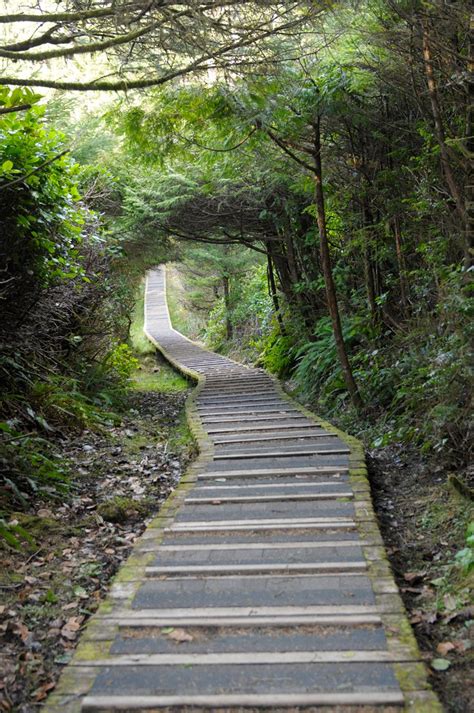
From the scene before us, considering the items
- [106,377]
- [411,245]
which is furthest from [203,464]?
[106,377]

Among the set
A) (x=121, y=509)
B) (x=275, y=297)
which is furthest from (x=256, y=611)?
(x=275, y=297)

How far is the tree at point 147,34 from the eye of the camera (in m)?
4.15

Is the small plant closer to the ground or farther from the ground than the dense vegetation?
closer to the ground

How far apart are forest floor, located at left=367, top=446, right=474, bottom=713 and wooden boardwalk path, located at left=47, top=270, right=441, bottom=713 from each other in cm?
19

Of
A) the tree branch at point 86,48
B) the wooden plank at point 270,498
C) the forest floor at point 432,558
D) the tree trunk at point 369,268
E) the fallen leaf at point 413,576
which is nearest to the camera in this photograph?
the forest floor at point 432,558

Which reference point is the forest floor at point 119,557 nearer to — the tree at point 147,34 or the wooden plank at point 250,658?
the wooden plank at point 250,658

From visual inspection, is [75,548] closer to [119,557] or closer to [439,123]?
[119,557]

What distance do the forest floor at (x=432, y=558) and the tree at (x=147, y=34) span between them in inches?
142

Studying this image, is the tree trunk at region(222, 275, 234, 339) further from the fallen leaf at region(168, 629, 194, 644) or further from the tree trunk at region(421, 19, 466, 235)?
the fallen leaf at region(168, 629, 194, 644)

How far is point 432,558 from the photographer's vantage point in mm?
3863

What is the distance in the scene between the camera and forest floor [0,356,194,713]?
305 centimetres

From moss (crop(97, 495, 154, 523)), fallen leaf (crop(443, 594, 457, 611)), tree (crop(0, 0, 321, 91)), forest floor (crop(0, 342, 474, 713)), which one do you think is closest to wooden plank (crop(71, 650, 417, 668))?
forest floor (crop(0, 342, 474, 713))

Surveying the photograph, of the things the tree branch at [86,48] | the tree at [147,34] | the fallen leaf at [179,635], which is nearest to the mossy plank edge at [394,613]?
the fallen leaf at [179,635]

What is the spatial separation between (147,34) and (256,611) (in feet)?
12.9
